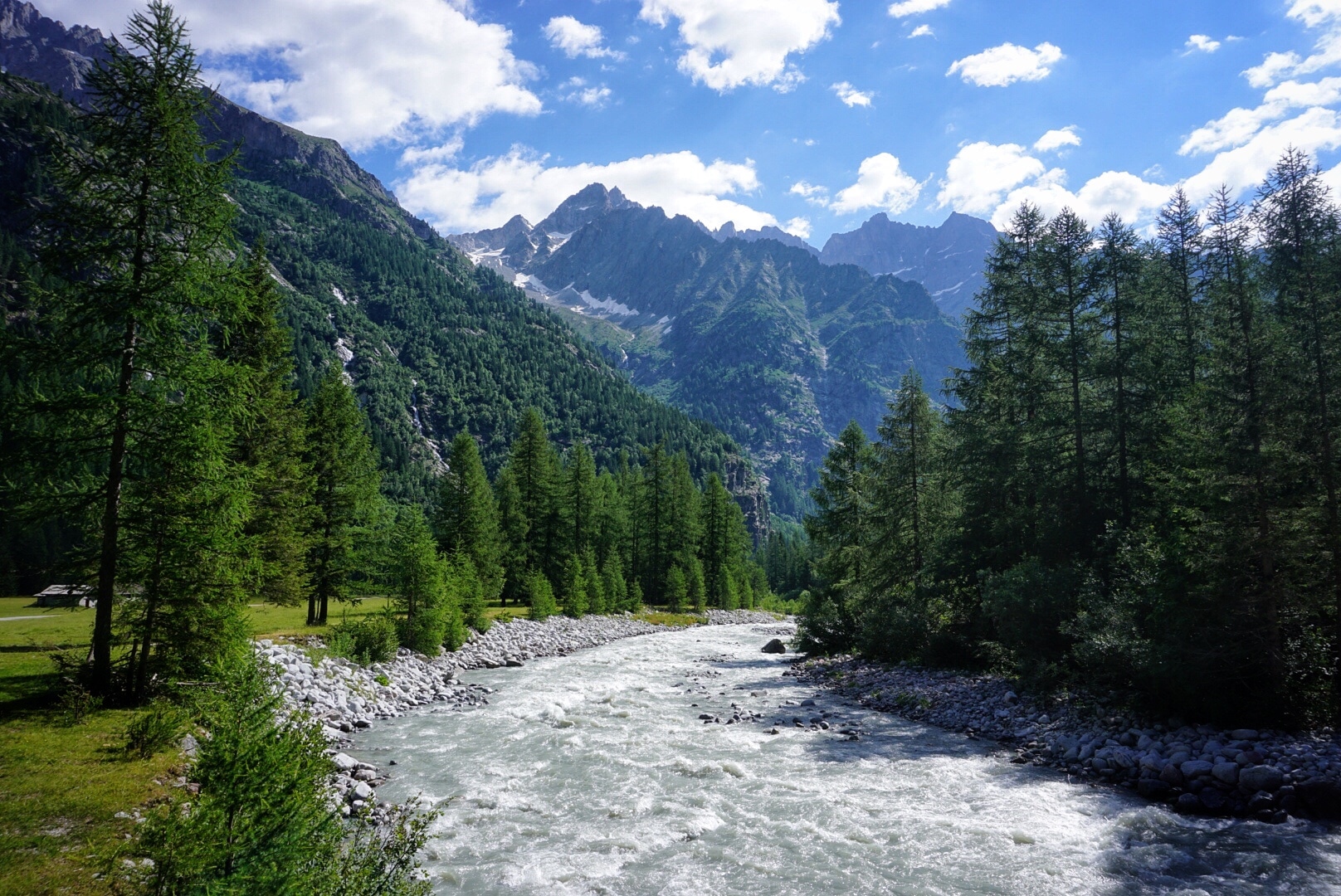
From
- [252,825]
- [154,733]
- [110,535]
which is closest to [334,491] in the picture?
[110,535]

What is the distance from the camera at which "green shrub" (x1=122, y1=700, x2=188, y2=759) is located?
34.5 feet

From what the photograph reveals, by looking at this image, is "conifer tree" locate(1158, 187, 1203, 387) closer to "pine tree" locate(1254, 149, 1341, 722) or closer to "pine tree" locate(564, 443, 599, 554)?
"pine tree" locate(1254, 149, 1341, 722)

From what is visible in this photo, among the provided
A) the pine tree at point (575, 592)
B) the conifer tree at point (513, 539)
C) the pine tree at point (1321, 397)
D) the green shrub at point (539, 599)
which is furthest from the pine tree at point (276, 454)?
the pine tree at point (1321, 397)

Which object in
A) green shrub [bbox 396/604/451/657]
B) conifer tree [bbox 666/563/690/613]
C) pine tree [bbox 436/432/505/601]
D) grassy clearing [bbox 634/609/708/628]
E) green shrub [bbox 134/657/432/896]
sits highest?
pine tree [bbox 436/432/505/601]

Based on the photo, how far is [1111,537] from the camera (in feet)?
68.8

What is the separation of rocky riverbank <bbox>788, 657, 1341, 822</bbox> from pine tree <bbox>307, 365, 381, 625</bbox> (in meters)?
24.8

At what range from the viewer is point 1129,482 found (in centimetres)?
2256

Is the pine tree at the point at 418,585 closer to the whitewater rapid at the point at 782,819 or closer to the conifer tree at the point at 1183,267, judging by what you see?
the whitewater rapid at the point at 782,819

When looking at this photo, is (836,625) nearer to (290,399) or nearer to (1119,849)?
(1119,849)

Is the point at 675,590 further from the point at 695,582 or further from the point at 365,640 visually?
the point at 365,640

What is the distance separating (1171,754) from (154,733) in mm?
19845

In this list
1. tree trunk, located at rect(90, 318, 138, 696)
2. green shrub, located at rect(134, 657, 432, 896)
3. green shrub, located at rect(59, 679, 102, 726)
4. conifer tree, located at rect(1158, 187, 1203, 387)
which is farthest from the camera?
conifer tree, located at rect(1158, 187, 1203, 387)

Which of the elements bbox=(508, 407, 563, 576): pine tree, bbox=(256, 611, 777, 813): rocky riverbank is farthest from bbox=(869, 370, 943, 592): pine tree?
bbox=(508, 407, 563, 576): pine tree

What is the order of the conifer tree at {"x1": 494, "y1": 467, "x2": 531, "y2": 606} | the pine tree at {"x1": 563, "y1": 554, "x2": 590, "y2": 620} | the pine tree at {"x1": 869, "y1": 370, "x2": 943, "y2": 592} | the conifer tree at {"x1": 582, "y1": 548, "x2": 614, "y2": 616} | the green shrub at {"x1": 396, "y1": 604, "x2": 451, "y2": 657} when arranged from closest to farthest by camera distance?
the green shrub at {"x1": 396, "y1": 604, "x2": 451, "y2": 657} → the pine tree at {"x1": 869, "y1": 370, "x2": 943, "y2": 592} → the pine tree at {"x1": 563, "y1": 554, "x2": 590, "y2": 620} → the conifer tree at {"x1": 582, "y1": 548, "x2": 614, "y2": 616} → the conifer tree at {"x1": 494, "y1": 467, "x2": 531, "y2": 606}
